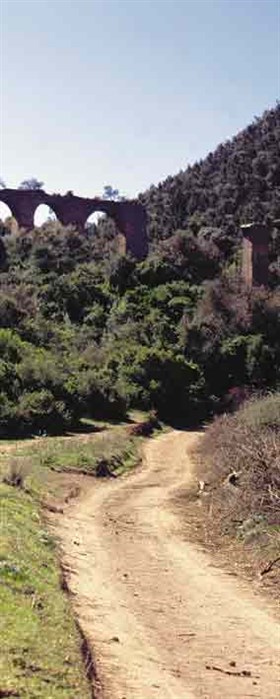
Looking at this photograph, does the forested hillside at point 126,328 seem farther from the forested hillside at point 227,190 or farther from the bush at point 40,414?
the forested hillside at point 227,190

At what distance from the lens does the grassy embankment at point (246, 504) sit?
14.2 meters

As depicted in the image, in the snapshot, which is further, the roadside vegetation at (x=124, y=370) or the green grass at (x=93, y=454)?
the green grass at (x=93, y=454)

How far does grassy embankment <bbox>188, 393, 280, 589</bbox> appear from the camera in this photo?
14203 millimetres

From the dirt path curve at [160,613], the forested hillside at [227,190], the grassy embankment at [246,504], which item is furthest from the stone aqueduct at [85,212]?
the dirt path curve at [160,613]

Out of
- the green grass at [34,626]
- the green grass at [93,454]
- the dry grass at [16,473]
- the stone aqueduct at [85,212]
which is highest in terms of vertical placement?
the stone aqueduct at [85,212]

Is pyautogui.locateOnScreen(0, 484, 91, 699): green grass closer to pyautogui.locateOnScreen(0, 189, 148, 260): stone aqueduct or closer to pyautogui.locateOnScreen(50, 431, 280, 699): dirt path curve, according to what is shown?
pyautogui.locateOnScreen(50, 431, 280, 699): dirt path curve

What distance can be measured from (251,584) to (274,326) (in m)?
32.5

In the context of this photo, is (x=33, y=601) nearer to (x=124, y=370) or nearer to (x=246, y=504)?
(x=246, y=504)

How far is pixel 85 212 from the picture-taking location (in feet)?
197

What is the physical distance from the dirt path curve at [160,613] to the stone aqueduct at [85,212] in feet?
135

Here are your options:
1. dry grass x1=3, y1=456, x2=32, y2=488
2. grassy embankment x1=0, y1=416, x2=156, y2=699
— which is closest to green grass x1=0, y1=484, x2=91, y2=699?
grassy embankment x1=0, y1=416, x2=156, y2=699

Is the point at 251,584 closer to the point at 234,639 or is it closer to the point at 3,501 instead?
the point at 234,639

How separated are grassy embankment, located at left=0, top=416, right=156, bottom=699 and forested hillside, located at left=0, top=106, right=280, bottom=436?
10.2 meters

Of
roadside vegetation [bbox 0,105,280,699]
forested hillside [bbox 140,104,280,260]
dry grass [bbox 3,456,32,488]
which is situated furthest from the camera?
forested hillside [bbox 140,104,280,260]
